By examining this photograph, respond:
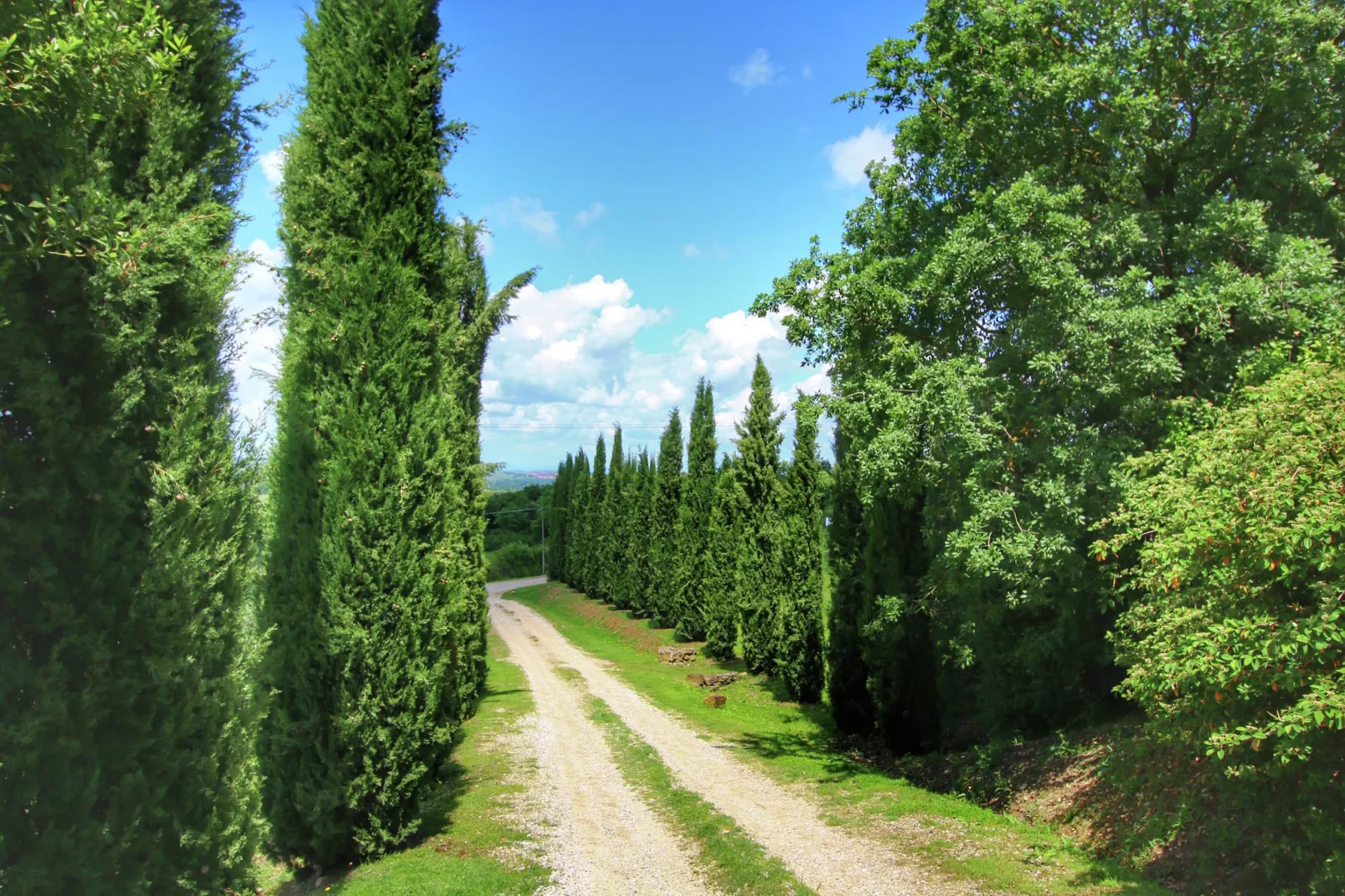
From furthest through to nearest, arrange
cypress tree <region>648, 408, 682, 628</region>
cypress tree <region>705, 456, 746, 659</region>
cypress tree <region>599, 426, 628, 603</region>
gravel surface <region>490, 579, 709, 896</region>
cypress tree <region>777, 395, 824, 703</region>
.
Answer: cypress tree <region>599, 426, 628, 603</region> → cypress tree <region>648, 408, 682, 628</region> → cypress tree <region>705, 456, 746, 659</region> → cypress tree <region>777, 395, 824, 703</region> → gravel surface <region>490, 579, 709, 896</region>

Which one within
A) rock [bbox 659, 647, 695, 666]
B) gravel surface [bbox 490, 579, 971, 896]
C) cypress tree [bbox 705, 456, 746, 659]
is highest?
cypress tree [bbox 705, 456, 746, 659]

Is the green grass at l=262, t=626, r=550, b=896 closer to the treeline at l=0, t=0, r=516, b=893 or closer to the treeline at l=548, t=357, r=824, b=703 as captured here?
the treeline at l=0, t=0, r=516, b=893

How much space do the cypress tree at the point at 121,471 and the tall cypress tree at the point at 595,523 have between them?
3608cm

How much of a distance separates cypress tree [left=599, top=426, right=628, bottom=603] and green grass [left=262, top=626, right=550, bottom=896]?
2465 cm

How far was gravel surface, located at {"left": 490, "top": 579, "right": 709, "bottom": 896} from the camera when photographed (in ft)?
22.7

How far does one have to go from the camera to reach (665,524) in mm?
32500

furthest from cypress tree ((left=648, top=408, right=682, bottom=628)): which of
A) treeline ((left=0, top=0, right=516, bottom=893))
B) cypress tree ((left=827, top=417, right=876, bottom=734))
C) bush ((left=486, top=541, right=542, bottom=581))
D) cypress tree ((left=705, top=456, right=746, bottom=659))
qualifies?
bush ((left=486, top=541, right=542, bottom=581))

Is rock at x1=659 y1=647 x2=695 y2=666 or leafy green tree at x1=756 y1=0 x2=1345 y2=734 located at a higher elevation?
leafy green tree at x1=756 y1=0 x2=1345 y2=734

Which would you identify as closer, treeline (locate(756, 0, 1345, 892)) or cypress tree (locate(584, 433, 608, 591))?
treeline (locate(756, 0, 1345, 892))

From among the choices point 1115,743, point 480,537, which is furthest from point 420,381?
point 480,537

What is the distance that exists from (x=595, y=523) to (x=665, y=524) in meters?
10.3

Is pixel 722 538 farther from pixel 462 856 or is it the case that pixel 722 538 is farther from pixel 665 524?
pixel 462 856

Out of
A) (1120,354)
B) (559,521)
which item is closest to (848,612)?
(1120,354)

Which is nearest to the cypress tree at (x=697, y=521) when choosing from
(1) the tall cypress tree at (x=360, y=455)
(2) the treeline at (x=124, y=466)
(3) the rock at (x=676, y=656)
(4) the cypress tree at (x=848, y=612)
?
(3) the rock at (x=676, y=656)
